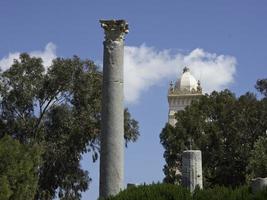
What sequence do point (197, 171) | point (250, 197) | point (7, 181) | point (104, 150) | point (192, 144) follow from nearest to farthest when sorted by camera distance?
point (250, 197) → point (104, 150) → point (197, 171) → point (7, 181) → point (192, 144)

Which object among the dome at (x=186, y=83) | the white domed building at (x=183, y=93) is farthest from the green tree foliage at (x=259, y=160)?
the dome at (x=186, y=83)

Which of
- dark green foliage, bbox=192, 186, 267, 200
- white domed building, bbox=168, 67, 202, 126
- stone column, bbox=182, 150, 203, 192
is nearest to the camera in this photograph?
dark green foliage, bbox=192, 186, 267, 200

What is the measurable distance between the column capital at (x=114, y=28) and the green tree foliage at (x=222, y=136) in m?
19.0

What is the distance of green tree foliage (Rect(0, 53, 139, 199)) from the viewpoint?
3538 cm

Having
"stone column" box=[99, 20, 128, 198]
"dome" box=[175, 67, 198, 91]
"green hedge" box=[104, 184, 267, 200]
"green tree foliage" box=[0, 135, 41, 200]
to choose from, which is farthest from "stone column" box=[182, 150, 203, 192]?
A: "dome" box=[175, 67, 198, 91]

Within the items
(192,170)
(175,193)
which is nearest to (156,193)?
(175,193)

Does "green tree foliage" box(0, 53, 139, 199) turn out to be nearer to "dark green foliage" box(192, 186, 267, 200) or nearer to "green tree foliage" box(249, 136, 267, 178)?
"green tree foliage" box(249, 136, 267, 178)

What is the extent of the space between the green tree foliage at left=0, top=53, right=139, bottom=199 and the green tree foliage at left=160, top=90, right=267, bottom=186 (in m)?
4.31

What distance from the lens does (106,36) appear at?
65.9 ft

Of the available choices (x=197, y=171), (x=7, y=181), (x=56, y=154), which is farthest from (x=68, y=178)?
(x=197, y=171)

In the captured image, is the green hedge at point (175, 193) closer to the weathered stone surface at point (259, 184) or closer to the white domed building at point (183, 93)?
the weathered stone surface at point (259, 184)

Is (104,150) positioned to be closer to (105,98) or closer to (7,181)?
(105,98)

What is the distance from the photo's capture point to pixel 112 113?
19469 mm

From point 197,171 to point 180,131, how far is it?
1741cm
